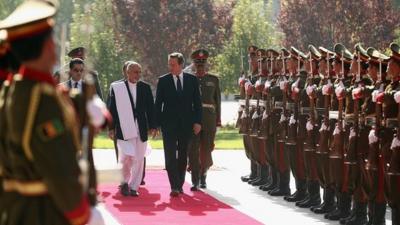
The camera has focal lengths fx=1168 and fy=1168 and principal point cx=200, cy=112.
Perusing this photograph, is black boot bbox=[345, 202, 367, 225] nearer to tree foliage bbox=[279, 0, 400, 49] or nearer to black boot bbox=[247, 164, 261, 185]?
black boot bbox=[247, 164, 261, 185]

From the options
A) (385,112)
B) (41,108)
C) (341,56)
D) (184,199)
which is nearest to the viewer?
(41,108)

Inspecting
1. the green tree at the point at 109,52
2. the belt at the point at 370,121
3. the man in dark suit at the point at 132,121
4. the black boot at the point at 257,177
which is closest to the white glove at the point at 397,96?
the belt at the point at 370,121

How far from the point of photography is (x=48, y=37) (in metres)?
5.15

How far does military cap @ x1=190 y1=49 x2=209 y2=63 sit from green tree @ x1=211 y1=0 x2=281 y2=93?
73.5 ft

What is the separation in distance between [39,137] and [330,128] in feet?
26.2

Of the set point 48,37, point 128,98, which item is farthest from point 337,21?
point 48,37

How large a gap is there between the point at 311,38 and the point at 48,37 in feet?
108

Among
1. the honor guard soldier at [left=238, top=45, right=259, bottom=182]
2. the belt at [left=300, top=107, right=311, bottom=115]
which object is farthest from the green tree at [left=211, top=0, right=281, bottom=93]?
the belt at [left=300, top=107, right=311, bottom=115]

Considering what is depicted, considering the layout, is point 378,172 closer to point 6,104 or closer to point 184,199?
point 184,199

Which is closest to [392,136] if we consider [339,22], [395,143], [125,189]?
[395,143]

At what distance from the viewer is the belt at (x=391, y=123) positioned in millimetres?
10763

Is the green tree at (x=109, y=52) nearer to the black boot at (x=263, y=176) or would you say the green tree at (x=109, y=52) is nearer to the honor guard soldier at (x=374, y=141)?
the black boot at (x=263, y=176)

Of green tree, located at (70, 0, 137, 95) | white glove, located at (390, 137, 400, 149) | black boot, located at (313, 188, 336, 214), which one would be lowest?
black boot, located at (313, 188, 336, 214)

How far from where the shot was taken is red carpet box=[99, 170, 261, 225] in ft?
41.9
